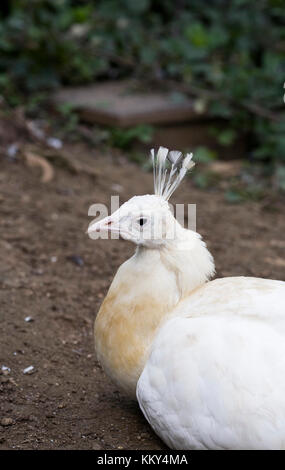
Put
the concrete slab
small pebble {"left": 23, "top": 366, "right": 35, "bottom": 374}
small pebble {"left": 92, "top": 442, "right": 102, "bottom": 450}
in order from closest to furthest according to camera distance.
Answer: small pebble {"left": 92, "top": 442, "right": 102, "bottom": 450} < small pebble {"left": 23, "top": 366, "right": 35, "bottom": 374} < the concrete slab

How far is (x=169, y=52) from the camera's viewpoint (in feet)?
20.3

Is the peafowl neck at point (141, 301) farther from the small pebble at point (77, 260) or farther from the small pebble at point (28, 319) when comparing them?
the small pebble at point (77, 260)

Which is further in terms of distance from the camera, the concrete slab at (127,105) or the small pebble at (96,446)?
the concrete slab at (127,105)

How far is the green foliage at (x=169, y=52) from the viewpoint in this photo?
593 cm

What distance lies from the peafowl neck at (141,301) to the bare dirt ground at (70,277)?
25 centimetres

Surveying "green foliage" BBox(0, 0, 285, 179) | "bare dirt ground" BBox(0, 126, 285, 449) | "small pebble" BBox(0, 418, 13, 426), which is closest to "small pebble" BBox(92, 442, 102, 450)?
"bare dirt ground" BBox(0, 126, 285, 449)

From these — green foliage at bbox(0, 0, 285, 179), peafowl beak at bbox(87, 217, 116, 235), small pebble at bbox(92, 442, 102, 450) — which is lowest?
small pebble at bbox(92, 442, 102, 450)

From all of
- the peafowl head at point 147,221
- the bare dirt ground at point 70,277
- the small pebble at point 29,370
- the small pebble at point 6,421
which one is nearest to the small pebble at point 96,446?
the bare dirt ground at point 70,277

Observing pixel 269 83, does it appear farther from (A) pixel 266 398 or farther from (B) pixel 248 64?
(A) pixel 266 398

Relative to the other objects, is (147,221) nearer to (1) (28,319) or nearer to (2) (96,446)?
(2) (96,446)

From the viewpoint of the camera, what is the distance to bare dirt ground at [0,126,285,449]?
2477 millimetres

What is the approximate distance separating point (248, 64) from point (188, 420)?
463cm

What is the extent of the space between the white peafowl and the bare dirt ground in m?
0.26

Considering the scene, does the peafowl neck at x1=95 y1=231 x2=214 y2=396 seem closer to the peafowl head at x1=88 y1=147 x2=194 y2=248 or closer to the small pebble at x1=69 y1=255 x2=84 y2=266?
the peafowl head at x1=88 y1=147 x2=194 y2=248
